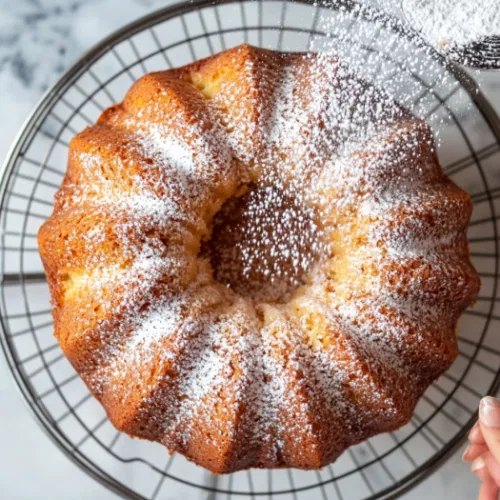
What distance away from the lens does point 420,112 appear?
6.01 feet

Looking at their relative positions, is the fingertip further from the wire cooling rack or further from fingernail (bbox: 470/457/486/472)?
the wire cooling rack

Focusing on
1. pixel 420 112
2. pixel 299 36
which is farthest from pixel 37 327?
pixel 420 112

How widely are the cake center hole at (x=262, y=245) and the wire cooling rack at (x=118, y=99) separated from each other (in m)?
0.48

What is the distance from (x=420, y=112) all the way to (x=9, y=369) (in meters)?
1.35

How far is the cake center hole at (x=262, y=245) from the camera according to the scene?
1559 mm

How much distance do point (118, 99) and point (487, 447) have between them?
1398mm

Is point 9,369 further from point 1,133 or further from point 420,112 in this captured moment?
point 420,112

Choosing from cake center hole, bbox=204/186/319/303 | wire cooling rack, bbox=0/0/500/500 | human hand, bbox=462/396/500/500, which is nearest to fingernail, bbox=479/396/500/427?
human hand, bbox=462/396/500/500

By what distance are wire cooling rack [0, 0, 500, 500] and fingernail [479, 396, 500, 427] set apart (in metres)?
0.37

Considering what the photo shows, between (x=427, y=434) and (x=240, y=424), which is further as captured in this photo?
(x=427, y=434)

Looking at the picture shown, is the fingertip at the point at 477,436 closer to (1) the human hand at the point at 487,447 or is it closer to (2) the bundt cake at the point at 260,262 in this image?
(1) the human hand at the point at 487,447

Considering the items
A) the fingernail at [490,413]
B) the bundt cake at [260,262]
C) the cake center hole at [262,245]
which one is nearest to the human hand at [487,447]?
the fingernail at [490,413]

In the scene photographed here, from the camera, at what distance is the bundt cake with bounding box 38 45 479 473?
1472 millimetres

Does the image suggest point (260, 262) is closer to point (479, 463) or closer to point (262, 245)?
point (262, 245)
